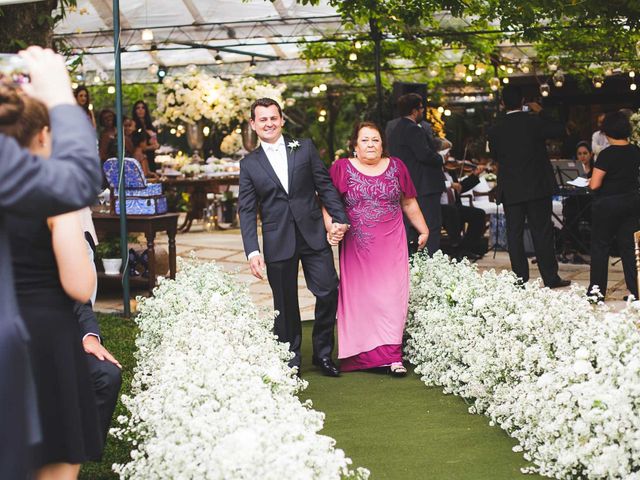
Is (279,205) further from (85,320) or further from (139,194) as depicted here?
(139,194)

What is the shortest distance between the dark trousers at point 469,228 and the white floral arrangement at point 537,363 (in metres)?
4.30

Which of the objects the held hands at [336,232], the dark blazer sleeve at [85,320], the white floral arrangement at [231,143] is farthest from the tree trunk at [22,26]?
the white floral arrangement at [231,143]

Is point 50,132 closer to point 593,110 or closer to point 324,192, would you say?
point 324,192

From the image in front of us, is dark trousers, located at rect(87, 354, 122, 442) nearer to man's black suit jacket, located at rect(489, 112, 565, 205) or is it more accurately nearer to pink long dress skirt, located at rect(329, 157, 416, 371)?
pink long dress skirt, located at rect(329, 157, 416, 371)

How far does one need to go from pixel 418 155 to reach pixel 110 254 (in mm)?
2987

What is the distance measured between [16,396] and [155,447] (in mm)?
1021

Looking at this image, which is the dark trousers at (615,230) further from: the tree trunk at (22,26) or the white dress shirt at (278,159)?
the tree trunk at (22,26)

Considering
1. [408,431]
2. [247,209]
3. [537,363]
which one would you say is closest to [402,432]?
[408,431]

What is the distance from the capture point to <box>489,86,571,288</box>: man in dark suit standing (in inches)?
342

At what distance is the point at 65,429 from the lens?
8.76 feet

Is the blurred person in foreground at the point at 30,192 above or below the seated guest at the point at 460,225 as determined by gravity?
above

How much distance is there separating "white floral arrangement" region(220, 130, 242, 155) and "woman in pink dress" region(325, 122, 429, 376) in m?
10.1

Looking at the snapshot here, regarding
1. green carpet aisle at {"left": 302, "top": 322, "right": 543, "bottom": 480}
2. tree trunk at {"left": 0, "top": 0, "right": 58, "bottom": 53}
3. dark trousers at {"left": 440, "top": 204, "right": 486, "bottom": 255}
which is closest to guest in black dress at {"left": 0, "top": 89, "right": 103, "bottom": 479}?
green carpet aisle at {"left": 302, "top": 322, "right": 543, "bottom": 480}

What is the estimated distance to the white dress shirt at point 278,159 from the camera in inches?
230
